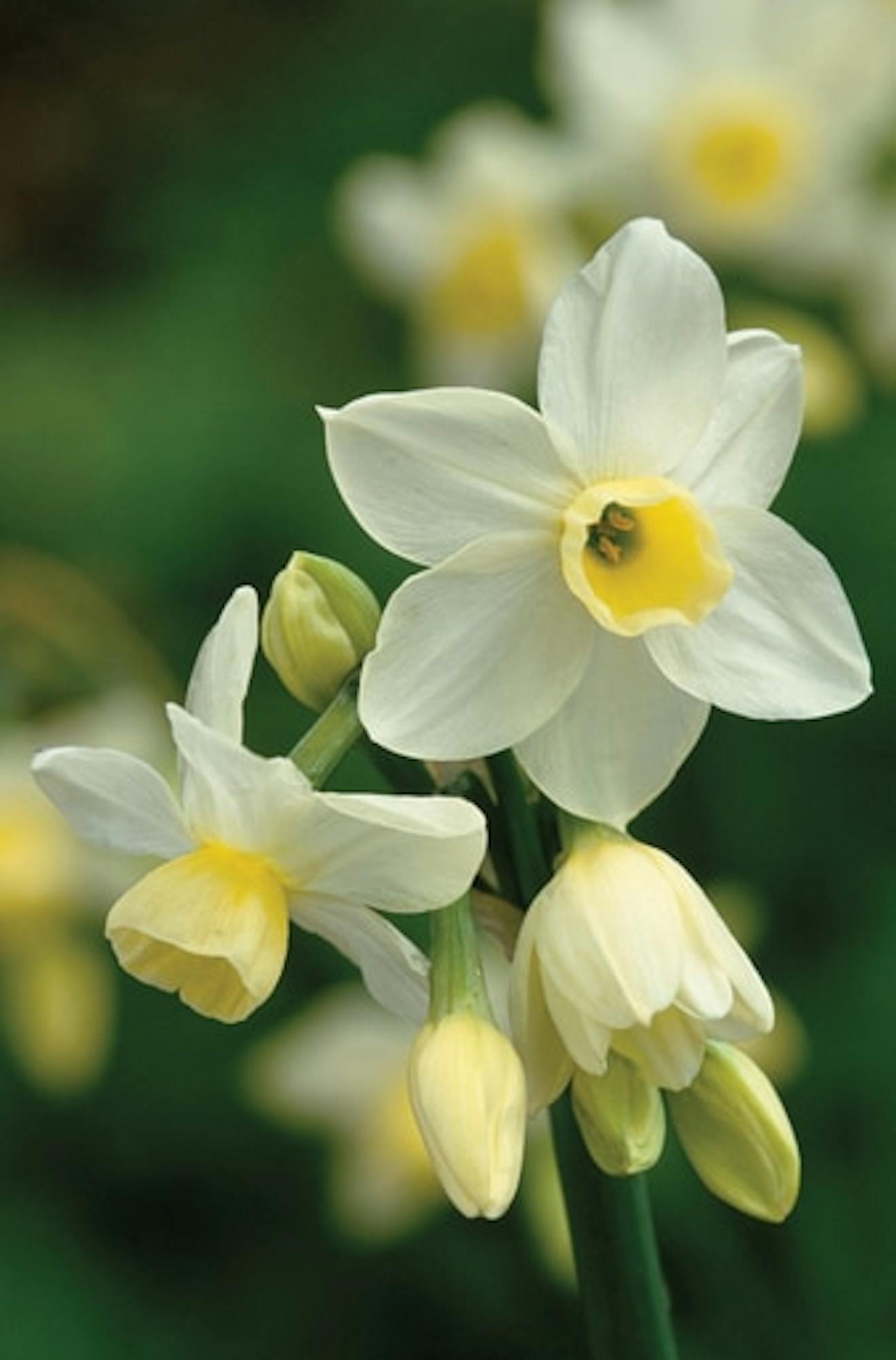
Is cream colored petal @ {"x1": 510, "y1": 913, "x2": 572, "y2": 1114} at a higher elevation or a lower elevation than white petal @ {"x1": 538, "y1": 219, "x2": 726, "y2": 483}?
lower

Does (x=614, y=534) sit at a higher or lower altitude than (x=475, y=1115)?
higher

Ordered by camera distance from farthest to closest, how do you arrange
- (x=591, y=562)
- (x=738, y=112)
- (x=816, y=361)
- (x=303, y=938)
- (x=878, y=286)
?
1. (x=738, y=112)
2. (x=878, y=286)
3. (x=303, y=938)
4. (x=816, y=361)
5. (x=591, y=562)

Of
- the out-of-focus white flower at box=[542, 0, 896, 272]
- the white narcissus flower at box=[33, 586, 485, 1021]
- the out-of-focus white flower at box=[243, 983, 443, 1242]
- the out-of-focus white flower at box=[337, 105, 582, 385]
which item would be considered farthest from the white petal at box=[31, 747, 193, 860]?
the out-of-focus white flower at box=[542, 0, 896, 272]

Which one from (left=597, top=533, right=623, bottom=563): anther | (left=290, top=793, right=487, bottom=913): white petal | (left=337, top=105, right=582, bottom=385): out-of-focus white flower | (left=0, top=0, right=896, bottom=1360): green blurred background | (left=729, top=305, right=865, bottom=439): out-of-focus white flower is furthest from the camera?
(left=337, top=105, right=582, bottom=385): out-of-focus white flower

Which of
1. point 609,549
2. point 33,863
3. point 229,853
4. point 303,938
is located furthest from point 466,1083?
point 303,938

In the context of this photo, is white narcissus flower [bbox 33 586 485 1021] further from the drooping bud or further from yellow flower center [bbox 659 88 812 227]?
yellow flower center [bbox 659 88 812 227]

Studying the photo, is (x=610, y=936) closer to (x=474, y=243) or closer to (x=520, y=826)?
(x=520, y=826)

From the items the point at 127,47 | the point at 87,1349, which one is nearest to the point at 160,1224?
the point at 87,1349
